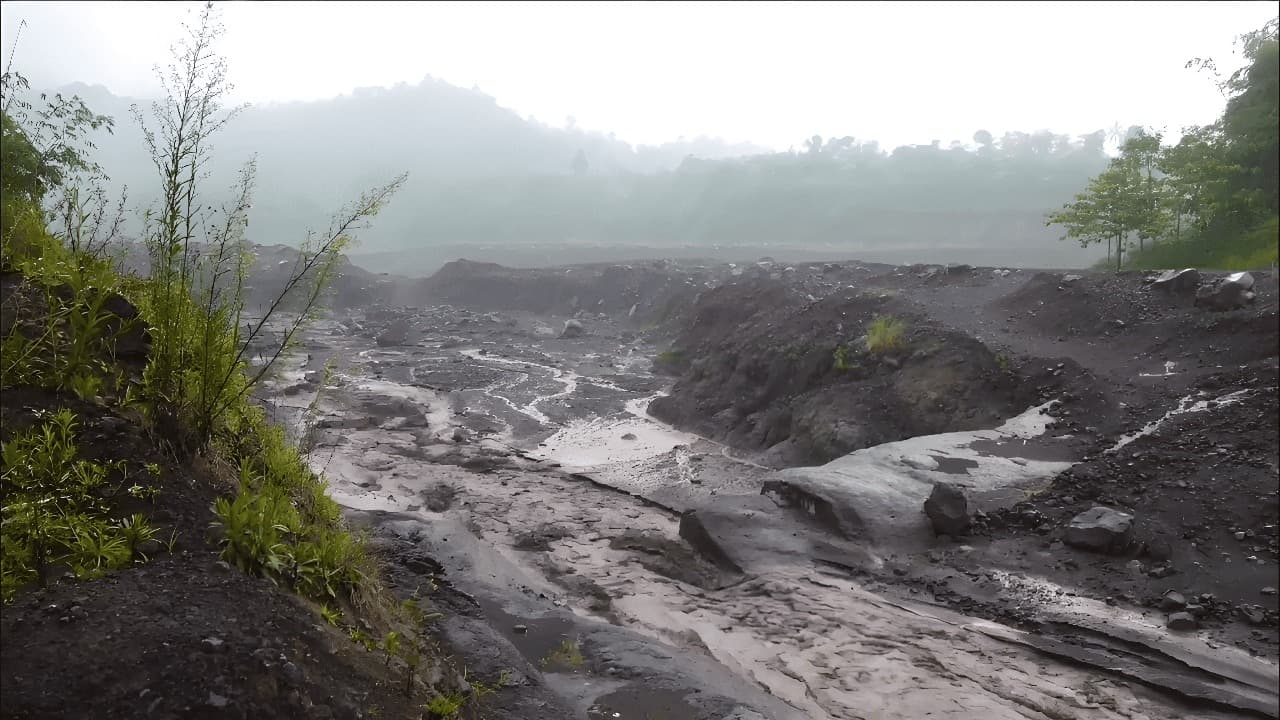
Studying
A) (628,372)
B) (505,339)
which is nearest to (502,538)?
(628,372)

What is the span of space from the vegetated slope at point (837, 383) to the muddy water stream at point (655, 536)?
3.44 ft

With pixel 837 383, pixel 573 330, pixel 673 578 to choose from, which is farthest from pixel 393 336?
pixel 673 578

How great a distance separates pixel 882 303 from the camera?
737 inches

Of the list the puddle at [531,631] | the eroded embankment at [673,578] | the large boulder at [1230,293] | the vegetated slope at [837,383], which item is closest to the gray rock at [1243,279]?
the large boulder at [1230,293]

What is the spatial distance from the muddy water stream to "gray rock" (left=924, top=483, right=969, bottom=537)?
1286 millimetres

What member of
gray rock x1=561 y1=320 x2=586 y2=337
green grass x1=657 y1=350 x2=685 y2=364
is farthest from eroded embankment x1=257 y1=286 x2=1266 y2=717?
gray rock x1=561 y1=320 x2=586 y2=337

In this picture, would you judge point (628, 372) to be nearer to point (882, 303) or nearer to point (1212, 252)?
point (882, 303)

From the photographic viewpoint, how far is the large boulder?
1309cm

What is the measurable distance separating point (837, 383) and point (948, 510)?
23.5 feet

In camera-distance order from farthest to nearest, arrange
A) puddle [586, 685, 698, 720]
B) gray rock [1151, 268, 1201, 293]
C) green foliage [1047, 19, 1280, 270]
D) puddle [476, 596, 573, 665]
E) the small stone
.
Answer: green foliage [1047, 19, 1280, 270]
gray rock [1151, 268, 1201, 293]
the small stone
puddle [476, 596, 573, 665]
puddle [586, 685, 698, 720]

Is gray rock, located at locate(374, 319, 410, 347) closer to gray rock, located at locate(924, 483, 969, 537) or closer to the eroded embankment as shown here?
the eroded embankment

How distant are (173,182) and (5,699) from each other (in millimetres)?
2757

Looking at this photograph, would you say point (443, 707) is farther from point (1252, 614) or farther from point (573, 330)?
point (573, 330)

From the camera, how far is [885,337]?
1636 centimetres
